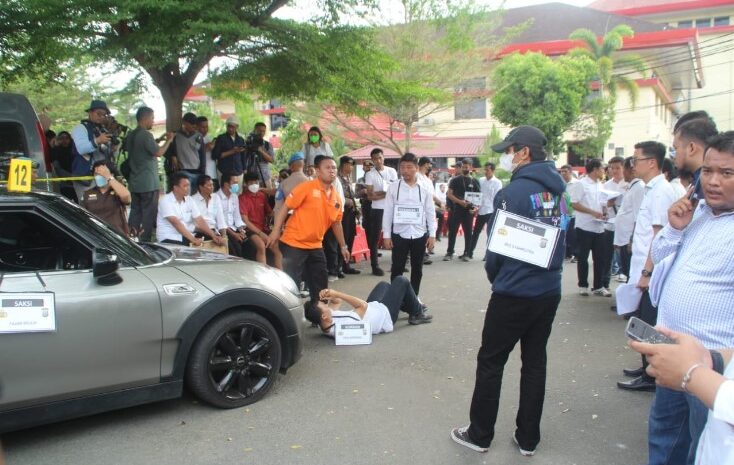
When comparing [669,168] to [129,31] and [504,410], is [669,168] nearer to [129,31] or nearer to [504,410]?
[504,410]

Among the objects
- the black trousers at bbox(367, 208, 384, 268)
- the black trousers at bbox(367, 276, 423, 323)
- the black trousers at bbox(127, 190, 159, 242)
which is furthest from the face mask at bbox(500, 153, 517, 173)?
the black trousers at bbox(367, 208, 384, 268)

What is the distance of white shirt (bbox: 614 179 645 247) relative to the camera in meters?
6.95

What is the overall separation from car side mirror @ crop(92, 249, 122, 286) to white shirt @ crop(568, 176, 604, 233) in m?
6.38

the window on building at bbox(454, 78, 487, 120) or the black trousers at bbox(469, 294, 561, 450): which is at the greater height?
the window on building at bbox(454, 78, 487, 120)

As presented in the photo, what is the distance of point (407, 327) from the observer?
6.65m

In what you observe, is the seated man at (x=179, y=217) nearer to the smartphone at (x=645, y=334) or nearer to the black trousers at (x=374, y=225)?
the black trousers at (x=374, y=225)

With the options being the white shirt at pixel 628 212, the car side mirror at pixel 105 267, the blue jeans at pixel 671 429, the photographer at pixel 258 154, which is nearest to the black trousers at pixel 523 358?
the blue jeans at pixel 671 429

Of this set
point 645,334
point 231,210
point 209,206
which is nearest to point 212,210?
point 209,206

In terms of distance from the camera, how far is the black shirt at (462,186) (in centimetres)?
1175

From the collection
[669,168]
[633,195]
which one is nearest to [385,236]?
[633,195]

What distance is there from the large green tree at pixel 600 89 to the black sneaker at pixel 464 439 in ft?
87.3

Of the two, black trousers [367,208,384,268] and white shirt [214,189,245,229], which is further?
black trousers [367,208,384,268]

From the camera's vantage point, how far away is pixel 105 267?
371 centimetres

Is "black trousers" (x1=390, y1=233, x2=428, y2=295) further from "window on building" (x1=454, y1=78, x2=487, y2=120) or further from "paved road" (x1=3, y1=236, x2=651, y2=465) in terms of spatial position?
"window on building" (x1=454, y1=78, x2=487, y2=120)
